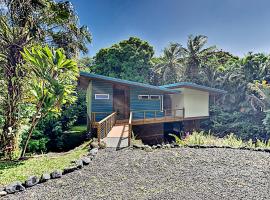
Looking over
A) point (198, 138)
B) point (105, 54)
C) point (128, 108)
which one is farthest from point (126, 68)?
point (198, 138)

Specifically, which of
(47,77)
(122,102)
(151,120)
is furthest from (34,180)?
(122,102)

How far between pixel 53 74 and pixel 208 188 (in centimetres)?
634

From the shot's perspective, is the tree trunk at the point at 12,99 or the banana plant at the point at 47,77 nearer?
the banana plant at the point at 47,77

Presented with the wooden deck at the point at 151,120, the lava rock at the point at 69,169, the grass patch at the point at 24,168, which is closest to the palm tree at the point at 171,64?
the wooden deck at the point at 151,120

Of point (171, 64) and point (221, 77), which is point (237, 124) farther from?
point (171, 64)

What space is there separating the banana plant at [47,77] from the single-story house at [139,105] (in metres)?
3.82

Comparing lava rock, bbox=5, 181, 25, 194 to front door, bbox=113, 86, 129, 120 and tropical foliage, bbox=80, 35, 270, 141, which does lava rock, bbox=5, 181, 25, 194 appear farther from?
tropical foliage, bbox=80, 35, 270, 141

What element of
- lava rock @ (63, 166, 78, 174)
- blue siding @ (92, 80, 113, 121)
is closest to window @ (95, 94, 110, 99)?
blue siding @ (92, 80, 113, 121)

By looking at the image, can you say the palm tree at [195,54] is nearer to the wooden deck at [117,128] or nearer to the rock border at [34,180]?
the wooden deck at [117,128]

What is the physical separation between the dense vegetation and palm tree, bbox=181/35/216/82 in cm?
12

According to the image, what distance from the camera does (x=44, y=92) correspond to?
6.81m

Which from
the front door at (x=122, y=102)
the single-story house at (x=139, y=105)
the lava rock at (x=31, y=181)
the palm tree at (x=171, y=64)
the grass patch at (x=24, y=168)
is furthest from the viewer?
the palm tree at (x=171, y=64)

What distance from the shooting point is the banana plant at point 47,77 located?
21.5 feet

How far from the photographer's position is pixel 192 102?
16625 mm
